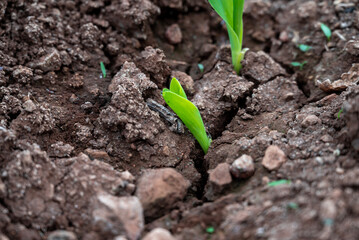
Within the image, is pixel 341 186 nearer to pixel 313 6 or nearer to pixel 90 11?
pixel 313 6

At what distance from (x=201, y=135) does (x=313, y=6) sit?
1.31m

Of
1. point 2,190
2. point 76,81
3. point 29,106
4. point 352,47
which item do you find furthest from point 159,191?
point 352,47

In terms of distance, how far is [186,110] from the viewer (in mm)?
1690

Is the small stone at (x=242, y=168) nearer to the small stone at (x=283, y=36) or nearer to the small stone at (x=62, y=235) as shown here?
the small stone at (x=62, y=235)

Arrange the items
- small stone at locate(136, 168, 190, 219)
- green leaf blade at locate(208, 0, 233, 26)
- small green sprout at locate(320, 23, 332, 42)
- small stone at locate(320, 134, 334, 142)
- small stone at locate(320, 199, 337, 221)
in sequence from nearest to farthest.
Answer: small stone at locate(320, 199, 337, 221) → small stone at locate(136, 168, 190, 219) → small stone at locate(320, 134, 334, 142) → green leaf blade at locate(208, 0, 233, 26) → small green sprout at locate(320, 23, 332, 42)

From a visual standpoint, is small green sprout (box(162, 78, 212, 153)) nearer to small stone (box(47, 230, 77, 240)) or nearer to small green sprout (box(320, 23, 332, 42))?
small stone (box(47, 230, 77, 240))

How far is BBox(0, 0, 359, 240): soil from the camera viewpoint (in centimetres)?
132

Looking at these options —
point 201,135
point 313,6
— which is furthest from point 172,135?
point 313,6

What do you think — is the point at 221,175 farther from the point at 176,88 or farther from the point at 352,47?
the point at 352,47

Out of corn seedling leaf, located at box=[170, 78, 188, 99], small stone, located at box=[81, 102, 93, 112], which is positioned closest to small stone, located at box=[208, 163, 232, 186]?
corn seedling leaf, located at box=[170, 78, 188, 99]

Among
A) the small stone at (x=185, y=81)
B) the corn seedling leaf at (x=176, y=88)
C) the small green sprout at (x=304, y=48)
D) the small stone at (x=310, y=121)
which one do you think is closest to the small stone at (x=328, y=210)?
the small stone at (x=310, y=121)

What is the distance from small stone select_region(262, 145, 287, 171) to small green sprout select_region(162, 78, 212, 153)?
36cm

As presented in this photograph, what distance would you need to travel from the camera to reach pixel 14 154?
1440 millimetres

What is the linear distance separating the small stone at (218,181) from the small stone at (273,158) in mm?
162
